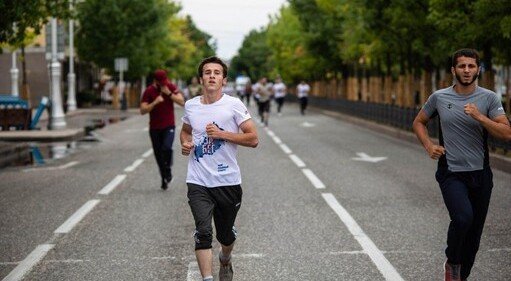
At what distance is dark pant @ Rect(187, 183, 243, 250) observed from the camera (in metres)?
5.95

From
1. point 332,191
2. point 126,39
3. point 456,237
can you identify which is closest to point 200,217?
point 456,237

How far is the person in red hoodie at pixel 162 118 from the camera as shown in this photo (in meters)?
12.7

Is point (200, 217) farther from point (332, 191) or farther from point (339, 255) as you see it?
point (332, 191)

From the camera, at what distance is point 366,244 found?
27.6ft

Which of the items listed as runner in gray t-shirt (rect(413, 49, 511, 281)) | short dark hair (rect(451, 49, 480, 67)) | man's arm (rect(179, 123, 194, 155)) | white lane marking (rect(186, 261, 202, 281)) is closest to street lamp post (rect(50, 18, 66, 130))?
white lane marking (rect(186, 261, 202, 281))

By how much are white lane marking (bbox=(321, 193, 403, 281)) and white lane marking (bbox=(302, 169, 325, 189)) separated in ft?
5.67

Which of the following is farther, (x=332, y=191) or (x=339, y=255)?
(x=332, y=191)

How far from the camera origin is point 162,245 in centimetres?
844

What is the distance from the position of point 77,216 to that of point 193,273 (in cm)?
367

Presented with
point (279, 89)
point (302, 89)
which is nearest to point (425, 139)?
point (279, 89)

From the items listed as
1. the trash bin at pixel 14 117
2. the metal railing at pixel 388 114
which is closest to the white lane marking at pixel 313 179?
the metal railing at pixel 388 114

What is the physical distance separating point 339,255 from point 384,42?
23553mm

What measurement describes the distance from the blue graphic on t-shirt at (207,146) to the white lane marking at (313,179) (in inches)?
292

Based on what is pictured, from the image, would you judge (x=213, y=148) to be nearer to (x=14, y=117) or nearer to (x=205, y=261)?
(x=205, y=261)
